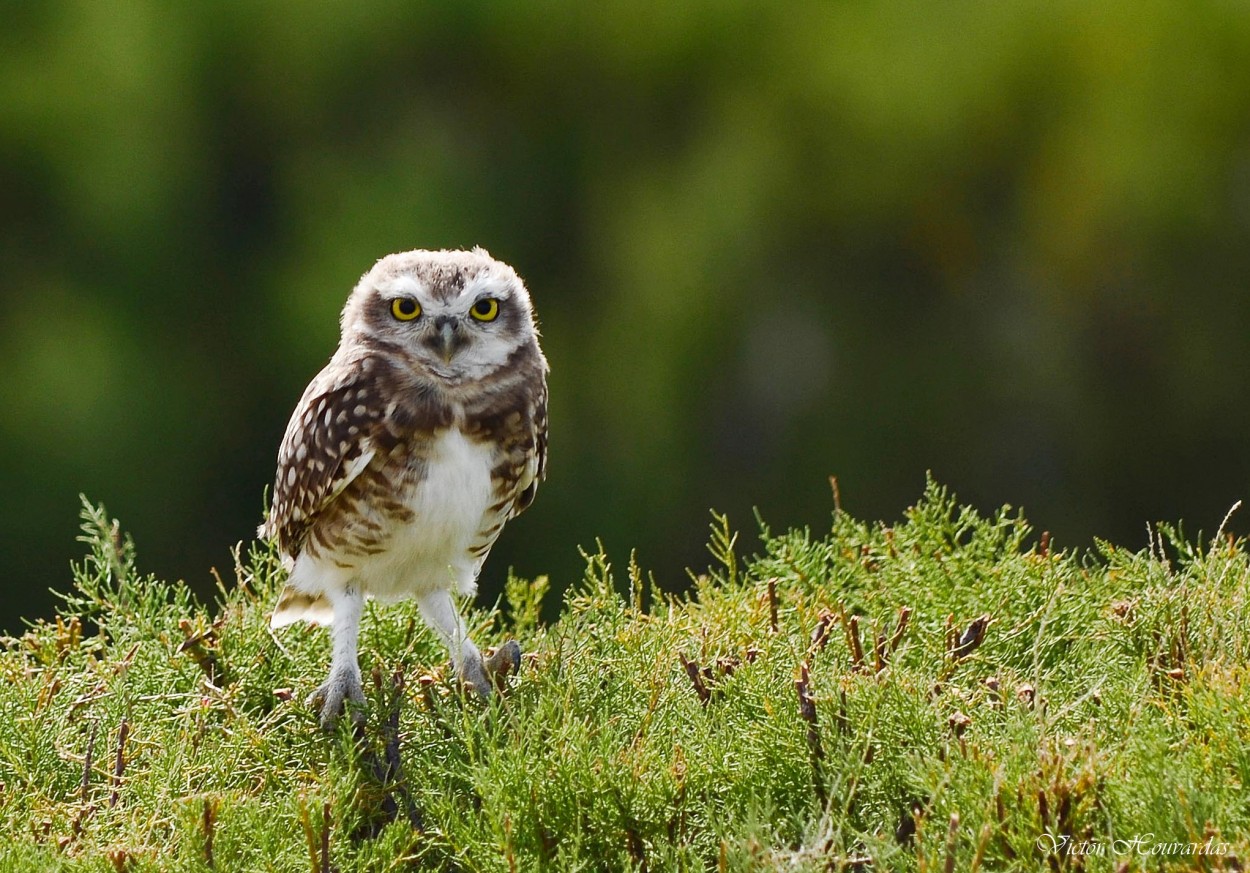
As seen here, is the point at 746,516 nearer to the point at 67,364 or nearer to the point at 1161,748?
the point at 67,364

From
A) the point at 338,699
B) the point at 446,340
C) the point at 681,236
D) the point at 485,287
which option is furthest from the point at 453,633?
the point at 681,236

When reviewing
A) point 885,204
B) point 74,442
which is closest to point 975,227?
point 885,204

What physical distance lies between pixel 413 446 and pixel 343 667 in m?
0.55

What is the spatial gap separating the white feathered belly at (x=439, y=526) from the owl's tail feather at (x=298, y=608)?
115mm

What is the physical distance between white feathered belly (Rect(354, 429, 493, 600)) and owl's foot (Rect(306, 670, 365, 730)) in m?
0.35

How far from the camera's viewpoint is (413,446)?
3.39m

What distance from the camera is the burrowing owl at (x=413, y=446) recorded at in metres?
3.40

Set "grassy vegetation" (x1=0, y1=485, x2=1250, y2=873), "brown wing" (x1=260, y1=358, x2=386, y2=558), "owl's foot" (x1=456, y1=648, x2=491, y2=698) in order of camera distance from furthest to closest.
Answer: "brown wing" (x1=260, y1=358, x2=386, y2=558), "owl's foot" (x1=456, y1=648, x2=491, y2=698), "grassy vegetation" (x1=0, y1=485, x2=1250, y2=873)

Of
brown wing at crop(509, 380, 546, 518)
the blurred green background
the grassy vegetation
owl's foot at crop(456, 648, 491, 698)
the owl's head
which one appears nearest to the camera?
the grassy vegetation

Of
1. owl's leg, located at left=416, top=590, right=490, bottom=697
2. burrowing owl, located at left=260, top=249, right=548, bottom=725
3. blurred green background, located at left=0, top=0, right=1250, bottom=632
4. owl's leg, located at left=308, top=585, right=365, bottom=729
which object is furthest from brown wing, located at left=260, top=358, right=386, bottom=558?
blurred green background, located at left=0, top=0, right=1250, bottom=632

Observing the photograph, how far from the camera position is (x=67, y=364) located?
30.0ft

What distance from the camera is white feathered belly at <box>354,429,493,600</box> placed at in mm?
3395

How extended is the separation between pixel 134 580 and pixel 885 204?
24.4 feet

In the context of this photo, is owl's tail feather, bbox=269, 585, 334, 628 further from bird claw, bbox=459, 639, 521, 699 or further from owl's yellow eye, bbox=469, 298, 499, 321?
owl's yellow eye, bbox=469, 298, 499, 321
